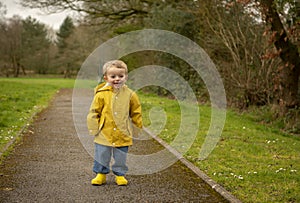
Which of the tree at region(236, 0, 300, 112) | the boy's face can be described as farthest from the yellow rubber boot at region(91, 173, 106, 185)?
the tree at region(236, 0, 300, 112)

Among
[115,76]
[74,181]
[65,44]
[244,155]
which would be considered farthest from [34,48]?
[115,76]

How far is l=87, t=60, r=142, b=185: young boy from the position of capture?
5.69 m

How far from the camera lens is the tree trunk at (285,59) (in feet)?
40.6

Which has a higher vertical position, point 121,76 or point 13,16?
point 13,16

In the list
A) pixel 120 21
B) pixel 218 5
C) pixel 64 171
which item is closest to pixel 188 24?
pixel 218 5

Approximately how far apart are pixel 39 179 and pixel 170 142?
3.90 metres

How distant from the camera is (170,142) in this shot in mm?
9367

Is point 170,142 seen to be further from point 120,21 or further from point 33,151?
point 120,21

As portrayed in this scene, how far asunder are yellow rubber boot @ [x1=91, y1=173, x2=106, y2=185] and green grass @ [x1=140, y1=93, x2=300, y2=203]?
1.60 meters

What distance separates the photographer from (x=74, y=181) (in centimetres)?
599

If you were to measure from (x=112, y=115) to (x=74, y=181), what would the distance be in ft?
3.77

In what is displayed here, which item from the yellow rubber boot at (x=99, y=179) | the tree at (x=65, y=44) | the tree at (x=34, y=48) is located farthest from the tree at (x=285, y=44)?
the tree at (x=34, y=48)

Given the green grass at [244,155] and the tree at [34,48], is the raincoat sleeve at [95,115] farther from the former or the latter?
the tree at [34,48]

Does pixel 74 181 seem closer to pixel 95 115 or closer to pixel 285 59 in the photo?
pixel 95 115
